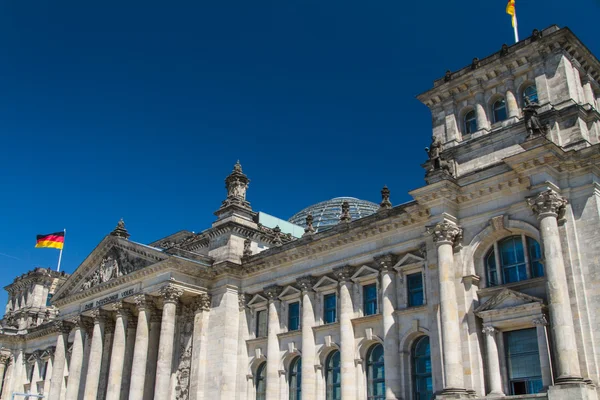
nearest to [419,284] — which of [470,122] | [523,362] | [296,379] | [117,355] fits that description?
[523,362]

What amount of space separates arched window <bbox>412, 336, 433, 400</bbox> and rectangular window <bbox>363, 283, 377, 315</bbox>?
3.45 m

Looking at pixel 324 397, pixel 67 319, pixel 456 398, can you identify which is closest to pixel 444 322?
pixel 456 398

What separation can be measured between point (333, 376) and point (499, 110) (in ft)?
53.3

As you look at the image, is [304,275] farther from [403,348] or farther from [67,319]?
[67,319]

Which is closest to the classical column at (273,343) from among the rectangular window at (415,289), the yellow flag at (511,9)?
the rectangular window at (415,289)

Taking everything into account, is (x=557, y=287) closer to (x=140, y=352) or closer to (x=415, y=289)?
(x=415, y=289)

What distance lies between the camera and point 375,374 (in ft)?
103

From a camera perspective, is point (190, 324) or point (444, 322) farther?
point (190, 324)

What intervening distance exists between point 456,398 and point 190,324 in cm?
2025

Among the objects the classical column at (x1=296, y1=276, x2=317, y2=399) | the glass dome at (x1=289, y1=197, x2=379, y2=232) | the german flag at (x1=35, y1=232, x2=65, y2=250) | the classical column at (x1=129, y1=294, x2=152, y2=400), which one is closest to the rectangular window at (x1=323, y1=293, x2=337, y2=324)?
the classical column at (x1=296, y1=276, x2=317, y2=399)

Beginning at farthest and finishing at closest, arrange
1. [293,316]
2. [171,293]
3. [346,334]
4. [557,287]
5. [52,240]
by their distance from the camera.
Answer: [52,240] < [171,293] < [293,316] < [346,334] < [557,287]

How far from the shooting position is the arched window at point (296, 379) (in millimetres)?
35188

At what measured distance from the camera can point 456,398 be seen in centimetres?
2495

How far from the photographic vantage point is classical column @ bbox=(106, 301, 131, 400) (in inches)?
1549
